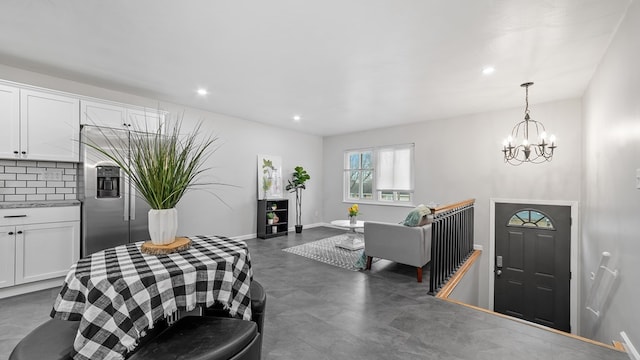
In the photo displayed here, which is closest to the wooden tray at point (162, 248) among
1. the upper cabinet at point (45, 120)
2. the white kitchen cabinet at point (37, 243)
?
the upper cabinet at point (45, 120)

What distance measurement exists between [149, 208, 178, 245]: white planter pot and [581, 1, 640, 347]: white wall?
3.14m

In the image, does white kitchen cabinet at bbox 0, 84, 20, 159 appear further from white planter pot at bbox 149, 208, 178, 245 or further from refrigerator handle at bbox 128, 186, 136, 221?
white planter pot at bbox 149, 208, 178, 245

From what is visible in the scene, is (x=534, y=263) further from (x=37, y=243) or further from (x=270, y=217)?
(x=37, y=243)

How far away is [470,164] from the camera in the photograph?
5191 mm

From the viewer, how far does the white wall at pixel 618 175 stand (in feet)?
6.37

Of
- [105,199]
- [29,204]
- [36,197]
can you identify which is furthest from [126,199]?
[36,197]

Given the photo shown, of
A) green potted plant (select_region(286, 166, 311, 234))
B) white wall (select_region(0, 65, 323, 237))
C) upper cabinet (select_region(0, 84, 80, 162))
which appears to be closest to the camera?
upper cabinet (select_region(0, 84, 80, 162))

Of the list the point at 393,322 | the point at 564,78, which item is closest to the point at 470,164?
the point at 564,78

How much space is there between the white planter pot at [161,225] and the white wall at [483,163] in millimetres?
4510

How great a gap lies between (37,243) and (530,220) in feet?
23.0

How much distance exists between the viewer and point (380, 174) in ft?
21.7

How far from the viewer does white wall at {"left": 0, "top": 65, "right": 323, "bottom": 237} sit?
15.2ft

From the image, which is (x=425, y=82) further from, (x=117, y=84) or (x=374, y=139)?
(x=117, y=84)

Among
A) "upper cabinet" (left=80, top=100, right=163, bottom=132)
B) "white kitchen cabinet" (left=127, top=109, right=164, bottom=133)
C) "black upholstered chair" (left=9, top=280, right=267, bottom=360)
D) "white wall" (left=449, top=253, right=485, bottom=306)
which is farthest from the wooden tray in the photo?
"white wall" (left=449, top=253, right=485, bottom=306)
